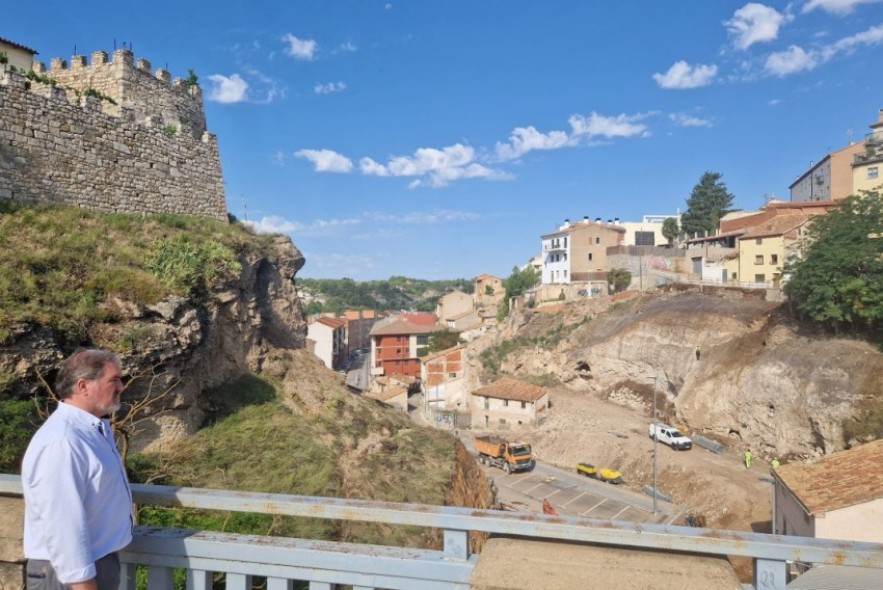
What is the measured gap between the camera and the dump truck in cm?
2866

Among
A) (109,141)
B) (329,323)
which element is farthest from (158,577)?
(329,323)

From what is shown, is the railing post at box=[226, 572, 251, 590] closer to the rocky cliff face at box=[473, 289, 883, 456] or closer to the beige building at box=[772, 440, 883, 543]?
the beige building at box=[772, 440, 883, 543]

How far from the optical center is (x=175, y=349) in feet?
30.0

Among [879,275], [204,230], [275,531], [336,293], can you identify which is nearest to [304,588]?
[275,531]

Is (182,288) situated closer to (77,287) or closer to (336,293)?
(77,287)

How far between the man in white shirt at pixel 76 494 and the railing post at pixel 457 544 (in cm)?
149

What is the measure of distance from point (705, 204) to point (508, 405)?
156 feet

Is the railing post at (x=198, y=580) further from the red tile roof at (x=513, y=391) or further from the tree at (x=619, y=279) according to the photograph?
the tree at (x=619, y=279)

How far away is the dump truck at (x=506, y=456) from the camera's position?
94.0ft

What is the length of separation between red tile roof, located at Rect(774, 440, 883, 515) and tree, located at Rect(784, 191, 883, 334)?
39.5 feet

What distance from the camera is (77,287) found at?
8602mm

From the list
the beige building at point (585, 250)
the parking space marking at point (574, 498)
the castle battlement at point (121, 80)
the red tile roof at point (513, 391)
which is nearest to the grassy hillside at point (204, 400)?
the castle battlement at point (121, 80)

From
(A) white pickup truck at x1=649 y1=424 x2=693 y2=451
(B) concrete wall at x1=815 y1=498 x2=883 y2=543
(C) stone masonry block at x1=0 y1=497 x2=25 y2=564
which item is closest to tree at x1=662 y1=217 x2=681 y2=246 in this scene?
(A) white pickup truck at x1=649 y1=424 x2=693 y2=451

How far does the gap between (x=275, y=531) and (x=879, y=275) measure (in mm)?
30534
